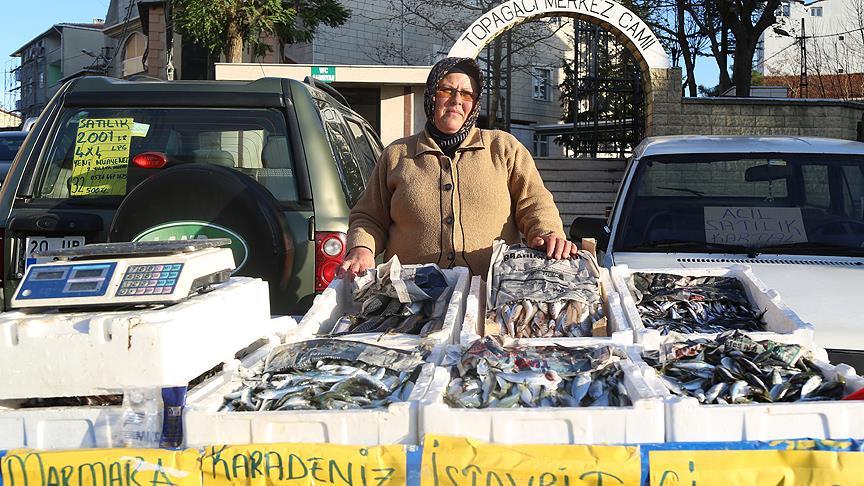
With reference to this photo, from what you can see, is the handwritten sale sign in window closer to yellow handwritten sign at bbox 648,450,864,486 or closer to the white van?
the white van

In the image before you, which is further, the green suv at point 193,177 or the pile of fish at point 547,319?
the green suv at point 193,177

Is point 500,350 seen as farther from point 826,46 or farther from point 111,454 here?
point 826,46

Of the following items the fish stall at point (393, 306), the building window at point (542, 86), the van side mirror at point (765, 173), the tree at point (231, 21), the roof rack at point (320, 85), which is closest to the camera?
the fish stall at point (393, 306)

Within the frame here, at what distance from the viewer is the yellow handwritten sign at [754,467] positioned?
2111mm

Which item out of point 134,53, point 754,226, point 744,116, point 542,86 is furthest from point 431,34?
point 754,226

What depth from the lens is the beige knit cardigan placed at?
156 inches

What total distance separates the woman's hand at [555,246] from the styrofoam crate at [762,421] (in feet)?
4.55

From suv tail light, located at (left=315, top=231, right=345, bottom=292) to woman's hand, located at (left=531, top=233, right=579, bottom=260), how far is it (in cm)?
137

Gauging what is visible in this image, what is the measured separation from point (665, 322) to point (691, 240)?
1858mm

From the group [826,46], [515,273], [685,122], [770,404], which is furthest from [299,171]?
[826,46]

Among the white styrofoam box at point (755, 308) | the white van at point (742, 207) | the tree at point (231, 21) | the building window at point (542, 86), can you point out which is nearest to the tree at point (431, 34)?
the building window at point (542, 86)

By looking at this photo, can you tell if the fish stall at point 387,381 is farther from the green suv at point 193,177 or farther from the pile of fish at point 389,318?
the green suv at point 193,177

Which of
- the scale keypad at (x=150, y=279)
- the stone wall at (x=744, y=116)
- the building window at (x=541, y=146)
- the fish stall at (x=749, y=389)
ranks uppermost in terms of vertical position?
the building window at (x=541, y=146)

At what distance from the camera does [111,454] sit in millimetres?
2248
